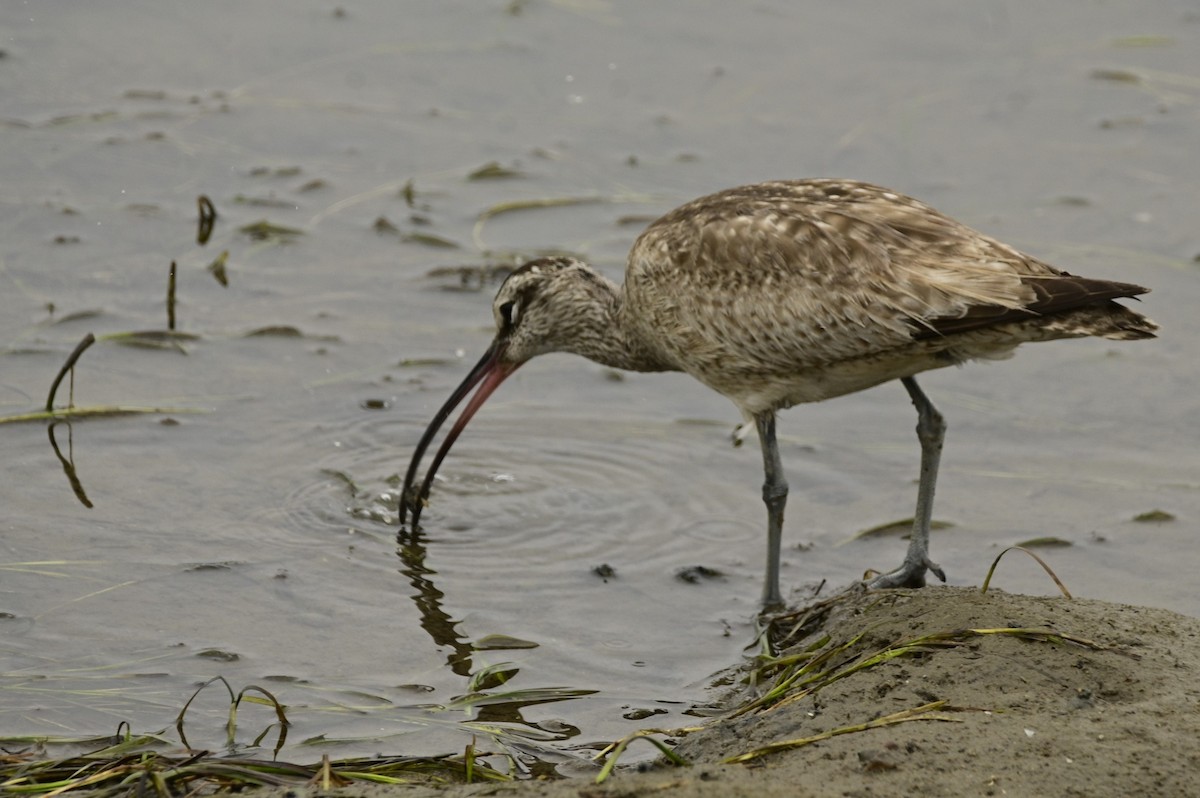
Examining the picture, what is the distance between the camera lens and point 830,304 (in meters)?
6.35

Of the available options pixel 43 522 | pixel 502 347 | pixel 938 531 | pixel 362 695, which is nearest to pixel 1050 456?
pixel 938 531

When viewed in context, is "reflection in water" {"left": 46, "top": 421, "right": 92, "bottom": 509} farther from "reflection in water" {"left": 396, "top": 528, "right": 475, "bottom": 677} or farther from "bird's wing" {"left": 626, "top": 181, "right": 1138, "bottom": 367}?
"bird's wing" {"left": 626, "top": 181, "right": 1138, "bottom": 367}

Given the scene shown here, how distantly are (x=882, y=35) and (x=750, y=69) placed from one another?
1194 millimetres

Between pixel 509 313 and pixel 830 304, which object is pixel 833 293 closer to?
pixel 830 304

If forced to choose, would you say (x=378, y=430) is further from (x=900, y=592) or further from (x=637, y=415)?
(x=900, y=592)

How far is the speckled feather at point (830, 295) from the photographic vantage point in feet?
19.4

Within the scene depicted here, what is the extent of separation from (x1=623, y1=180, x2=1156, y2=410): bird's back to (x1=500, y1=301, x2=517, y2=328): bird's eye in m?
0.81

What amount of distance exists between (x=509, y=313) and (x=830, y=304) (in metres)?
2.11

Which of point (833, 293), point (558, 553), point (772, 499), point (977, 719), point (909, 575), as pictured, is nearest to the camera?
point (977, 719)

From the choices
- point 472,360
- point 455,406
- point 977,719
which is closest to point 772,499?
point 455,406

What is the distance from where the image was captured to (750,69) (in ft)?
40.4

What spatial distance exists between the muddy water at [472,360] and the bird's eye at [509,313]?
0.68m

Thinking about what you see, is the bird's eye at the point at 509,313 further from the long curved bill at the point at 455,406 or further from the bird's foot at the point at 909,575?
the bird's foot at the point at 909,575

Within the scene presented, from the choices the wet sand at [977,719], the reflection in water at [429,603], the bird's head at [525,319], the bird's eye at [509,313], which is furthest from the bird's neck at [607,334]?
the wet sand at [977,719]
